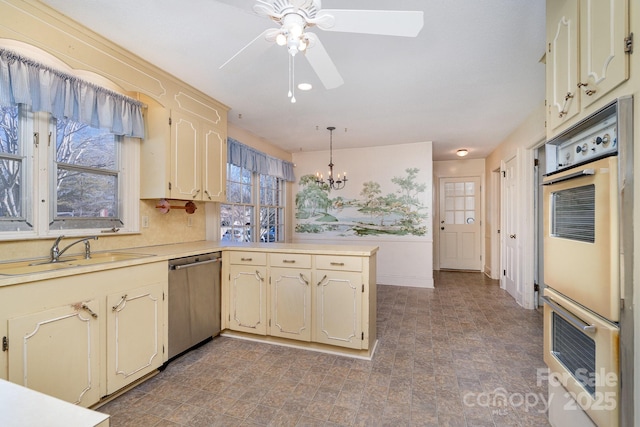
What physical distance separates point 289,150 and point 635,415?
531 centimetres

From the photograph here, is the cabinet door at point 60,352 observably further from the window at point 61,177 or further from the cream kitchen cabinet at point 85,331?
the window at point 61,177

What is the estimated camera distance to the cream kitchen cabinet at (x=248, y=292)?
2.83 meters

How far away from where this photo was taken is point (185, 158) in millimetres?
2875

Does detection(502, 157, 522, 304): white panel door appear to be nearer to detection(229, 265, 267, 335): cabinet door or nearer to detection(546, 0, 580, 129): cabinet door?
detection(546, 0, 580, 129): cabinet door

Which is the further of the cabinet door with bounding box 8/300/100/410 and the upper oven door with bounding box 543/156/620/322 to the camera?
the cabinet door with bounding box 8/300/100/410

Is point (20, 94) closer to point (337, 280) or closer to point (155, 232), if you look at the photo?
point (155, 232)

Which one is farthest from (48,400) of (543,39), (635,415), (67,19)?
(543,39)

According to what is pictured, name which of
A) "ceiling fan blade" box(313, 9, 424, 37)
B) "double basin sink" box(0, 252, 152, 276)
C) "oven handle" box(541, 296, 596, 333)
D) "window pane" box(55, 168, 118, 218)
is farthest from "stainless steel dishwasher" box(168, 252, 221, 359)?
"oven handle" box(541, 296, 596, 333)

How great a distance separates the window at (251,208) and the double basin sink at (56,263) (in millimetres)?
1620

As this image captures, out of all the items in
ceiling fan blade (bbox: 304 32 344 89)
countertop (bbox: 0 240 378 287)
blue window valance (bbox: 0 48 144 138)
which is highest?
ceiling fan blade (bbox: 304 32 344 89)

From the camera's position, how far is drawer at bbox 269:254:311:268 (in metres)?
2.68

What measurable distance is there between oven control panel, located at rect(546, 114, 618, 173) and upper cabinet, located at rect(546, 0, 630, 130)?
4.1 inches

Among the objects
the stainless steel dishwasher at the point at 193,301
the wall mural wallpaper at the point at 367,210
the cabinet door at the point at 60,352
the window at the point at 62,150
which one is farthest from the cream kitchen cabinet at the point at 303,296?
the wall mural wallpaper at the point at 367,210

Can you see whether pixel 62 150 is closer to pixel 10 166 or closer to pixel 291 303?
pixel 10 166
